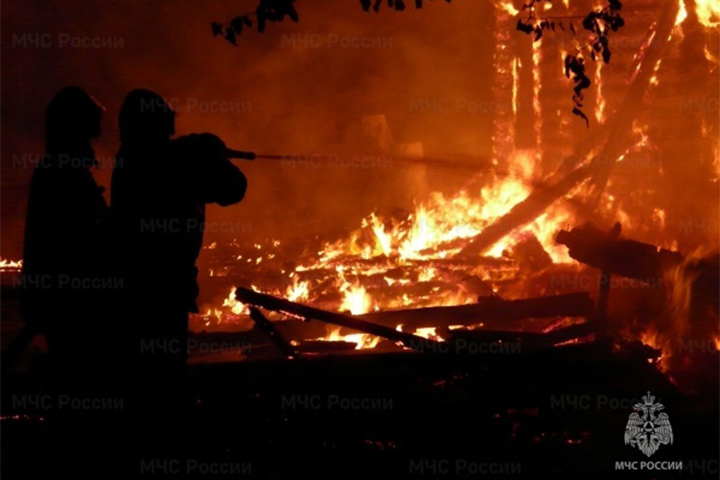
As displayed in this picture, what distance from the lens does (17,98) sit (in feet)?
44.4

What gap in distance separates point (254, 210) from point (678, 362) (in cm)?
958

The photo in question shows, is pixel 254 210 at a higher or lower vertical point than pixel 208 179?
higher

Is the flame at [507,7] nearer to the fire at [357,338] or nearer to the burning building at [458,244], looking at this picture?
the burning building at [458,244]

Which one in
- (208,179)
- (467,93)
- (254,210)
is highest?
(467,93)

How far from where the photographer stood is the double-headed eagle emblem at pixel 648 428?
5.65m

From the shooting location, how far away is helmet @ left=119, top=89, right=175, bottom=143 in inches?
189

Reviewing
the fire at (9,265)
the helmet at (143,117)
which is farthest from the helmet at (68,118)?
the fire at (9,265)

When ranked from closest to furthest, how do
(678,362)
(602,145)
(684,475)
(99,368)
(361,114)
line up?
(99,368) < (684,475) < (678,362) < (602,145) < (361,114)

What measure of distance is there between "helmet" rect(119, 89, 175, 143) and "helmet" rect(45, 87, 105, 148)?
0.28 metres

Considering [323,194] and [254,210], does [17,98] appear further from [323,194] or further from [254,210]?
[323,194]

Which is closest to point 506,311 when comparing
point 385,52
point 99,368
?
point 99,368

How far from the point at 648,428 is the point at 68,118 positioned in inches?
201

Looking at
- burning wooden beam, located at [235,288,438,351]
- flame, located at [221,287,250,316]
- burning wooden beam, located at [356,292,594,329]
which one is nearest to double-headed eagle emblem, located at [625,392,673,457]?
burning wooden beam, located at [235,288,438,351]

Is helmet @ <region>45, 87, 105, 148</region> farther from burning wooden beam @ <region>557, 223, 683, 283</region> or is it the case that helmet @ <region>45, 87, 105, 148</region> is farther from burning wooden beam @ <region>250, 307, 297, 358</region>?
burning wooden beam @ <region>557, 223, 683, 283</region>
